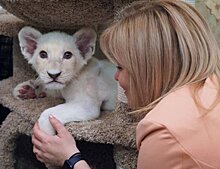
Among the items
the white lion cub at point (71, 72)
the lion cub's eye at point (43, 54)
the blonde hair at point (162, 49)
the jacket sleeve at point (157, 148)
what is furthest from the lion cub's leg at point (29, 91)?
the jacket sleeve at point (157, 148)

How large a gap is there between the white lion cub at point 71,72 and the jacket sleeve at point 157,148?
0.35m

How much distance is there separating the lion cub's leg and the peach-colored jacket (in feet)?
1.94

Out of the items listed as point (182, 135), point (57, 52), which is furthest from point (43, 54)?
point (182, 135)

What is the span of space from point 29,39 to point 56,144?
320 mm

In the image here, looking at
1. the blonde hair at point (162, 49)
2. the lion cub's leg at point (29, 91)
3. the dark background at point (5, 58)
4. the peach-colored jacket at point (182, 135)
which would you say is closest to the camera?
the peach-colored jacket at point (182, 135)

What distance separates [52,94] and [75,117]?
0.67 feet

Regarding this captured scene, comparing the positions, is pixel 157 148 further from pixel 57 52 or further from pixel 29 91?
pixel 29 91

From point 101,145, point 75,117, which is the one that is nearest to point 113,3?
point 75,117

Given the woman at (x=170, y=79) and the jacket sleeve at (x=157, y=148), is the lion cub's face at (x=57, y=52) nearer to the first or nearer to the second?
the woman at (x=170, y=79)

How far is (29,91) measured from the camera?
1373 millimetres

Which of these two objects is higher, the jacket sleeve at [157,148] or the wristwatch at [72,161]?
the jacket sleeve at [157,148]

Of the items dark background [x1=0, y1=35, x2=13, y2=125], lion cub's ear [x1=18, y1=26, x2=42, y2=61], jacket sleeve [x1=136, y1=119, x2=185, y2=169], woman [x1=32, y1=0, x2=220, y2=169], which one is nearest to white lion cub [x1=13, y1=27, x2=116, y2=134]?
lion cub's ear [x1=18, y1=26, x2=42, y2=61]

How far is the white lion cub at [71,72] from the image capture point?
1171mm

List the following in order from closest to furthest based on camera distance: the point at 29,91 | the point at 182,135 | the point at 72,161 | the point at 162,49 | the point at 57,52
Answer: the point at 182,135 → the point at 162,49 → the point at 72,161 → the point at 57,52 → the point at 29,91
